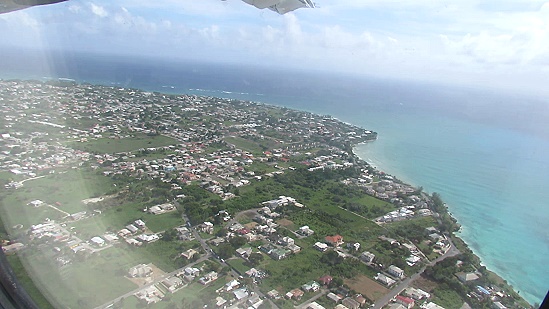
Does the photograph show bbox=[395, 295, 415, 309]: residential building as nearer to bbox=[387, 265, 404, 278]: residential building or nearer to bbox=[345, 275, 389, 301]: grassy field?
bbox=[345, 275, 389, 301]: grassy field

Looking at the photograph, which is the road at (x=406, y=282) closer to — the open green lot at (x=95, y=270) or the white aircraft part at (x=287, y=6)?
the open green lot at (x=95, y=270)

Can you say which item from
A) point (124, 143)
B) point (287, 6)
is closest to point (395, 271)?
point (287, 6)

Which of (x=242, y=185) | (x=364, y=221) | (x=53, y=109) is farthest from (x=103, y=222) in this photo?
(x=53, y=109)

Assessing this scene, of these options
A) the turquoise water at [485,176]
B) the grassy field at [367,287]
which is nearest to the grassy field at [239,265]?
the grassy field at [367,287]

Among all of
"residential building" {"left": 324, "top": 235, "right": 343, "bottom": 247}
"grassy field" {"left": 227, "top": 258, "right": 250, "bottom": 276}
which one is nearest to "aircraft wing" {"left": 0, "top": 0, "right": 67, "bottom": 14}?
"grassy field" {"left": 227, "top": 258, "right": 250, "bottom": 276}

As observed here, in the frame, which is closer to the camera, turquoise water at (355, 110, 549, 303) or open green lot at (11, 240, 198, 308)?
open green lot at (11, 240, 198, 308)

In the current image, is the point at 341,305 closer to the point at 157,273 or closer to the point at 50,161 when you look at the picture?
the point at 157,273
